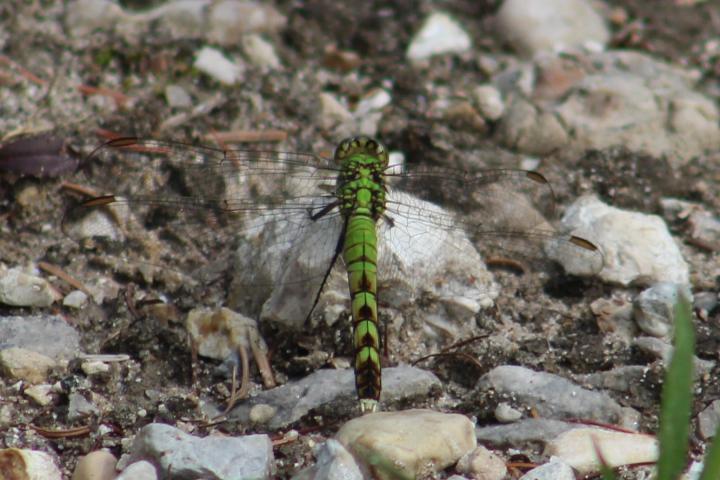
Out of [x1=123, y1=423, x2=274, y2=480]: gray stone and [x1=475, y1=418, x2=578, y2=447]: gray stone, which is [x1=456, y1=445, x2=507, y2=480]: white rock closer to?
[x1=475, y1=418, x2=578, y2=447]: gray stone

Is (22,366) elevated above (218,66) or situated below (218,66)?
below

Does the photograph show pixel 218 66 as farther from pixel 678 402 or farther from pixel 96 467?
pixel 678 402

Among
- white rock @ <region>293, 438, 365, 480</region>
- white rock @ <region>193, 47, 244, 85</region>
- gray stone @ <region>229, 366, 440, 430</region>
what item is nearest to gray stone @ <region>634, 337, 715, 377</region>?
gray stone @ <region>229, 366, 440, 430</region>

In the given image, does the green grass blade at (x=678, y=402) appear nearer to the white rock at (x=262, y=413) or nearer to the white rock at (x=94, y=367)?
the white rock at (x=262, y=413)

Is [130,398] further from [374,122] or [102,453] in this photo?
[374,122]

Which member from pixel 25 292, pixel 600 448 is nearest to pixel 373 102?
pixel 25 292
